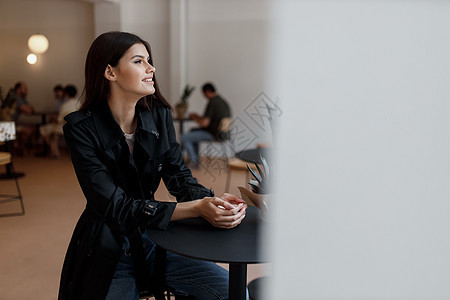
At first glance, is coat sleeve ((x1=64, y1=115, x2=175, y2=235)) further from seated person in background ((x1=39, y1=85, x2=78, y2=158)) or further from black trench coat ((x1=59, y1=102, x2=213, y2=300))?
seated person in background ((x1=39, y1=85, x2=78, y2=158))

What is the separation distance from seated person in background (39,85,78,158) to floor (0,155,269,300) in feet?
0.33

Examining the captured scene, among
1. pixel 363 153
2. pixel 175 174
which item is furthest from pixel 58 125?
pixel 363 153

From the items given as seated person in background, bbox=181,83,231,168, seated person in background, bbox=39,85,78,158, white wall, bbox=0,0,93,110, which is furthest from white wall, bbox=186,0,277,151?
white wall, bbox=0,0,93,110

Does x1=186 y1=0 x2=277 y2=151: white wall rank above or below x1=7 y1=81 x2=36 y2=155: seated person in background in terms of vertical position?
above

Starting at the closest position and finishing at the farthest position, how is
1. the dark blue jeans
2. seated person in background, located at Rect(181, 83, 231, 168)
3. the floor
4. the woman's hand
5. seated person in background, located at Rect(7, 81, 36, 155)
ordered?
1. the woman's hand
2. the dark blue jeans
3. seated person in background, located at Rect(7, 81, 36, 155)
4. the floor
5. seated person in background, located at Rect(181, 83, 231, 168)

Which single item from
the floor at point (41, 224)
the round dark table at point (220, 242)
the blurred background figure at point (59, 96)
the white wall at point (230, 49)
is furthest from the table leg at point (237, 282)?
the white wall at point (230, 49)

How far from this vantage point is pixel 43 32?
134 cm

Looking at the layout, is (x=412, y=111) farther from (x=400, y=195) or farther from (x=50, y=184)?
(x=50, y=184)

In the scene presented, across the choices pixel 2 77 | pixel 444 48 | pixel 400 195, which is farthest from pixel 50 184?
pixel 444 48

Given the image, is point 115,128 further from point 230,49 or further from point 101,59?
point 230,49

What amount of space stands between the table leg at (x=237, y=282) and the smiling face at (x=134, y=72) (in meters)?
0.46

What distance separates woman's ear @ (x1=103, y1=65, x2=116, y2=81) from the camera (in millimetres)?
1039

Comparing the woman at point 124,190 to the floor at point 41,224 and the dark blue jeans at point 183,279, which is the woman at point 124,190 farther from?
the floor at point 41,224

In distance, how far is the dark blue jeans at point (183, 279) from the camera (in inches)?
42.6
